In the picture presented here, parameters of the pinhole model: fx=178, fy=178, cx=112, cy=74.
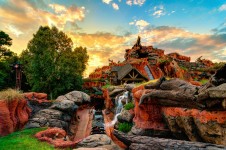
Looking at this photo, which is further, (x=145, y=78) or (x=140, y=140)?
(x=145, y=78)

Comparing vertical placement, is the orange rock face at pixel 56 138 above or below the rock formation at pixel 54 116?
below

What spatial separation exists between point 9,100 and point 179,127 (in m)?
13.4

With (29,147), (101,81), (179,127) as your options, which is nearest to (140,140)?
(179,127)

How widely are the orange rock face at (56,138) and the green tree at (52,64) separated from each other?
63.1ft

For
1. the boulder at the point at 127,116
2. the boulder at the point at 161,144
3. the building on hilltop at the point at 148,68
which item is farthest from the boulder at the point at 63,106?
the building on hilltop at the point at 148,68

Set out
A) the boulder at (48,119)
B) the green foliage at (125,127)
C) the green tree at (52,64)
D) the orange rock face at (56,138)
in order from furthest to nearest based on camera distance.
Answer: the green tree at (52,64), the boulder at (48,119), the green foliage at (125,127), the orange rock face at (56,138)

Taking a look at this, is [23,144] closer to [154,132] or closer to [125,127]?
[125,127]

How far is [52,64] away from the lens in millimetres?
32219

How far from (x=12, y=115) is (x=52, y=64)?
725 inches

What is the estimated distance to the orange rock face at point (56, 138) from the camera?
1136 cm

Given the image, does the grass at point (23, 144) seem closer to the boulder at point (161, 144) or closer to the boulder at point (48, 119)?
the boulder at point (48, 119)

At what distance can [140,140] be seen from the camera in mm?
9984

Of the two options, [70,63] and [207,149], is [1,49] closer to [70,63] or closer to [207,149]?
[70,63]

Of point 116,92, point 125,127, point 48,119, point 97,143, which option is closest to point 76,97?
point 116,92
